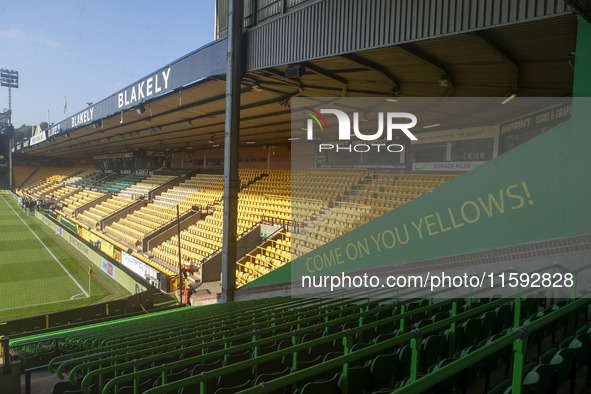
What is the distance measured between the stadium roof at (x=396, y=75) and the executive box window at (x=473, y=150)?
11.0ft

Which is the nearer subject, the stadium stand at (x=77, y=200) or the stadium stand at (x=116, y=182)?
the stadium stand at (x=77, y=200)

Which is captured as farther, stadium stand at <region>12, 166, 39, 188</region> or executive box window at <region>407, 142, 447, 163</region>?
stadium stand at <region>12, 166, 39, 188</region>

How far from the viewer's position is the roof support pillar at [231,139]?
8.03m

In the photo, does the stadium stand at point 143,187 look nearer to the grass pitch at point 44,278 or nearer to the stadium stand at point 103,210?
the stadium stand at point 103,210

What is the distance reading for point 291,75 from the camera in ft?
22.9

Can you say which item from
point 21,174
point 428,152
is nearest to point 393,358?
point 428,152

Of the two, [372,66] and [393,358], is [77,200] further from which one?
[393,358]

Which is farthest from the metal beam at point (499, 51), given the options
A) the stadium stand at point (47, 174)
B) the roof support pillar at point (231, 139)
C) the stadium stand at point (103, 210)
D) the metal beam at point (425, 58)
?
the stadium stand at point (47, 174)

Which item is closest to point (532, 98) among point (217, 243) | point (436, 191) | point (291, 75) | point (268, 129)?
point (436, 191)

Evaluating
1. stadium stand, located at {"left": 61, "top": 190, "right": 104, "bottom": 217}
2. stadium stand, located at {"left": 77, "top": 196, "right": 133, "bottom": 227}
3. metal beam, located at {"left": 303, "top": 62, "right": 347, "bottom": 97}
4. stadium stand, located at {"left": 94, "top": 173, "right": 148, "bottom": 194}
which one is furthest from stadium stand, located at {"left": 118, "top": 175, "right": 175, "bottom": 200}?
metal beam, located at {"left": 303, "top": 62, "right": 347, "bottom": 97}

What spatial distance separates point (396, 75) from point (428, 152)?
6.71m

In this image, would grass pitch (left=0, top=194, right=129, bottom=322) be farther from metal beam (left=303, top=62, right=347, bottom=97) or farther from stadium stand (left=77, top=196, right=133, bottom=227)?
metal beam (left=303, top=62, right=347, bottom=97)

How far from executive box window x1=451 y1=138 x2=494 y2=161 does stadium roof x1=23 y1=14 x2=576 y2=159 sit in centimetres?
335

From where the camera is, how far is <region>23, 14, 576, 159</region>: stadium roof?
199 inches
